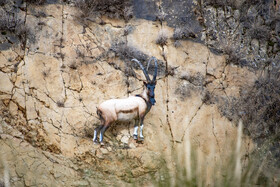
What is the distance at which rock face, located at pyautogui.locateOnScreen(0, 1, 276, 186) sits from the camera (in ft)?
25.4

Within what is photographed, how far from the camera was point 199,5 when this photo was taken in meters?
9.70

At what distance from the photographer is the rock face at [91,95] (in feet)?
25.4

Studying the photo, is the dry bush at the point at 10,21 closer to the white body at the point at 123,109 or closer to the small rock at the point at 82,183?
the white body at the point at 123,109

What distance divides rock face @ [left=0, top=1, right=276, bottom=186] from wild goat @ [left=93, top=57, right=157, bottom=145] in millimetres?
354

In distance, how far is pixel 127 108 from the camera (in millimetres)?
7555

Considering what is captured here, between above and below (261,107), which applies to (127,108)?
above

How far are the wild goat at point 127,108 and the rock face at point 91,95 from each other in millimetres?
354

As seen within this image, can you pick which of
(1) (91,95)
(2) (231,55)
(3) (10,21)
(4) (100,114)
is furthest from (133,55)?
(3) (10,21)

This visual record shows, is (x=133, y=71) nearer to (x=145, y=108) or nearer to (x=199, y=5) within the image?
(x=145, y=108)

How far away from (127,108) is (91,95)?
3.75 ft

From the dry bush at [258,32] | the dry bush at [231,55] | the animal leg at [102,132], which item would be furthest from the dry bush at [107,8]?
the dry bush at [258,32]

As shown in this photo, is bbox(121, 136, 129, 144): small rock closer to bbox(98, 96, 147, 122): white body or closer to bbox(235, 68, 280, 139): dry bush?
bbox(98, 96, 147, 122): white body

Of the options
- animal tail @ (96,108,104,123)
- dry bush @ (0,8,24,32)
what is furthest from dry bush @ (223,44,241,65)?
dry bush @ (0,8,24,32)

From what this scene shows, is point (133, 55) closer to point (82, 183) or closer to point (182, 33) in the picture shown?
point (182, 33)
